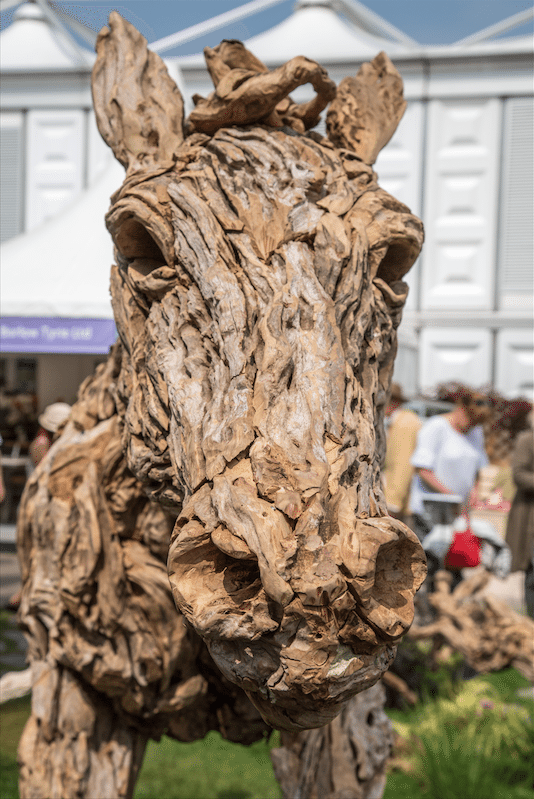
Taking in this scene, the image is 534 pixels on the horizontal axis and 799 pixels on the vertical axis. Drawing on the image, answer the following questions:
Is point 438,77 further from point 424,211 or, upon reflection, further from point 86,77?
point 86,77

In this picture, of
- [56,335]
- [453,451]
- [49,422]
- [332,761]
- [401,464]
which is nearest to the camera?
[332,761]

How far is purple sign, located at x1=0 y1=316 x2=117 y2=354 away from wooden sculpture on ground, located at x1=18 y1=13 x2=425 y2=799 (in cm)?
224

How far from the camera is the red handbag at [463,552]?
4.52 m

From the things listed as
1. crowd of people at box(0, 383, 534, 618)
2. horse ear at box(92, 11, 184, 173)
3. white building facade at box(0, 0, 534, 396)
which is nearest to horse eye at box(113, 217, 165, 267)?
horse ear at box(92, 11, 184, 173)

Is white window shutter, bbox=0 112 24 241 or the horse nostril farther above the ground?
white window shutter, bbox=0 112 24 241

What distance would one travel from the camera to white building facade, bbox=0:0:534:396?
37.9ft

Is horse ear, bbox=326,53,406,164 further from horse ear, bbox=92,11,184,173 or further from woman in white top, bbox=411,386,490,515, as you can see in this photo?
woman in white top, bbox=411,386,490,515

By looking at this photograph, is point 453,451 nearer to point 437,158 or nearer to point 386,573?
point 386,573

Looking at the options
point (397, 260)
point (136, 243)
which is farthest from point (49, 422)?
point (397, 260)

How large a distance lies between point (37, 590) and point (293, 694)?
106 cm

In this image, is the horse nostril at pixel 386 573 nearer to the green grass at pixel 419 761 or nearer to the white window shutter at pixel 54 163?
the green grass at pixel 419 761

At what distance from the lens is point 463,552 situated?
178 inches

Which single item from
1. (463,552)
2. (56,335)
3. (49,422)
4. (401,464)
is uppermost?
(56,335)

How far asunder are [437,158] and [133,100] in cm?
1133
